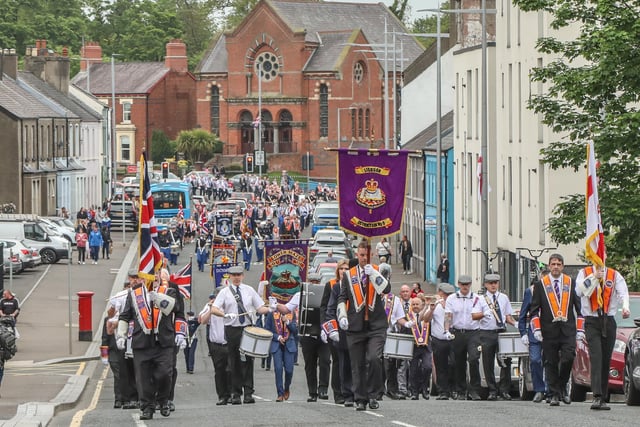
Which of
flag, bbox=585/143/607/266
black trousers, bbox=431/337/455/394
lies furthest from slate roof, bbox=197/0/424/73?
flag, bbox=585/143/607/266

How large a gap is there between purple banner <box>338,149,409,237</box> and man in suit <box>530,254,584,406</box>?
33.6ft

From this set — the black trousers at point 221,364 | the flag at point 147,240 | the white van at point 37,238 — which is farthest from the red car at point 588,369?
the white van at point 37,238

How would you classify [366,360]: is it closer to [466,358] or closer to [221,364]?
[221,364]

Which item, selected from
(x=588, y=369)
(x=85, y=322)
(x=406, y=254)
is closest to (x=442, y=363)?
(x=588, y=369)

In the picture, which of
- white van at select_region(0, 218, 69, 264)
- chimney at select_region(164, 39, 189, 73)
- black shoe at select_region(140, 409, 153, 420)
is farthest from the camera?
chimney at select_region(164, 39, 189, 73)

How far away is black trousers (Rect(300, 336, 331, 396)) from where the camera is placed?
21266mm

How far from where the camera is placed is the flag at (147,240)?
1966 cm

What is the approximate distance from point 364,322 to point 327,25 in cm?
12921

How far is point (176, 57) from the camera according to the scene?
14412cm

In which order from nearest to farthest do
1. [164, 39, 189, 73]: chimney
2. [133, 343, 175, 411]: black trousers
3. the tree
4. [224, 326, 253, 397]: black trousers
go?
[133, 343, 175, 411]: black trousers → [224, 326, 253, 397]: black trousers → the tree → [164, 39, 189, 73]: chimney

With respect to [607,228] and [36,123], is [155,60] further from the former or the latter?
[607,228]

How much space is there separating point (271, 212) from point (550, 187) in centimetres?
4673

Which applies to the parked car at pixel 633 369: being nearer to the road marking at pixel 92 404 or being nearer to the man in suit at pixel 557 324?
the man in suit at pixel 557 324

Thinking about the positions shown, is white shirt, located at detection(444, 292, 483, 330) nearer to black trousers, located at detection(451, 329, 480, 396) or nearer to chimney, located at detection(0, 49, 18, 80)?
black trousers, located at detection(451, 329, 480, 396)
